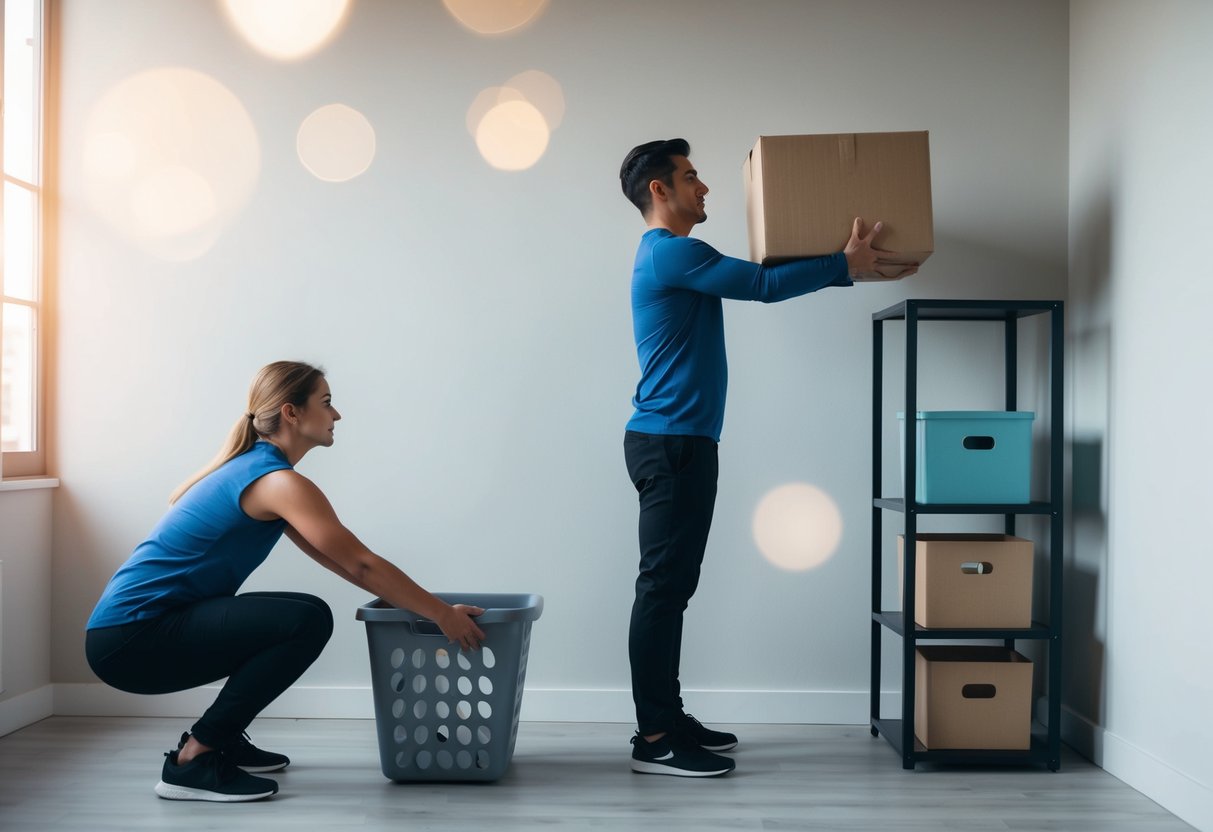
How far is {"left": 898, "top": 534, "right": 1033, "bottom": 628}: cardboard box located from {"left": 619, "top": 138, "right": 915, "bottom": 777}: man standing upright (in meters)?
0.58

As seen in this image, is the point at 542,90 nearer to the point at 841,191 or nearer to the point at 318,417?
the point at 841,191

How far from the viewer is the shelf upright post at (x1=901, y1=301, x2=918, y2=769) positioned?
236 cm

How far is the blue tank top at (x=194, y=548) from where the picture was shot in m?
2.09

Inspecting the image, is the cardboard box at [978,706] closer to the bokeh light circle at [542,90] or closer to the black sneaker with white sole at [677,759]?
the black sneaker with white sole at [677,759]

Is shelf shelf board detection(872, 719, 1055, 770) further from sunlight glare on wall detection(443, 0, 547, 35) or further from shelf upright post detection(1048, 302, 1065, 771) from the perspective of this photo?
sunlight glare on wall detection(443, 0, 547, 35)

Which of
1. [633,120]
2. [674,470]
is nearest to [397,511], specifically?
[674,470]

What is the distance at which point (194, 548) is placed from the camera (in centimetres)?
211

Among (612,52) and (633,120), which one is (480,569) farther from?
(612,52)

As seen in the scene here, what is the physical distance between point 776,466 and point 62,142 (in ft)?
7.49

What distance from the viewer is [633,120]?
2818 millimetres

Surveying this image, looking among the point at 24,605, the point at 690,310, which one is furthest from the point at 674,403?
the point at 24,605

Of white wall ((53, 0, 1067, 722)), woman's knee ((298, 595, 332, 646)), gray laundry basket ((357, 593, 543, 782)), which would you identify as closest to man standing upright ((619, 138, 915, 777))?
gray laundry basket ((357, 593, 543, 782))

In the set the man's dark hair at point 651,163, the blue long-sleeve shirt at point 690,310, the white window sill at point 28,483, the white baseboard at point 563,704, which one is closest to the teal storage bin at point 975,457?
the blue long-sleeve shirt at point 690,310

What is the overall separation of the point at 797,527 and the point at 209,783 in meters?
1.63
